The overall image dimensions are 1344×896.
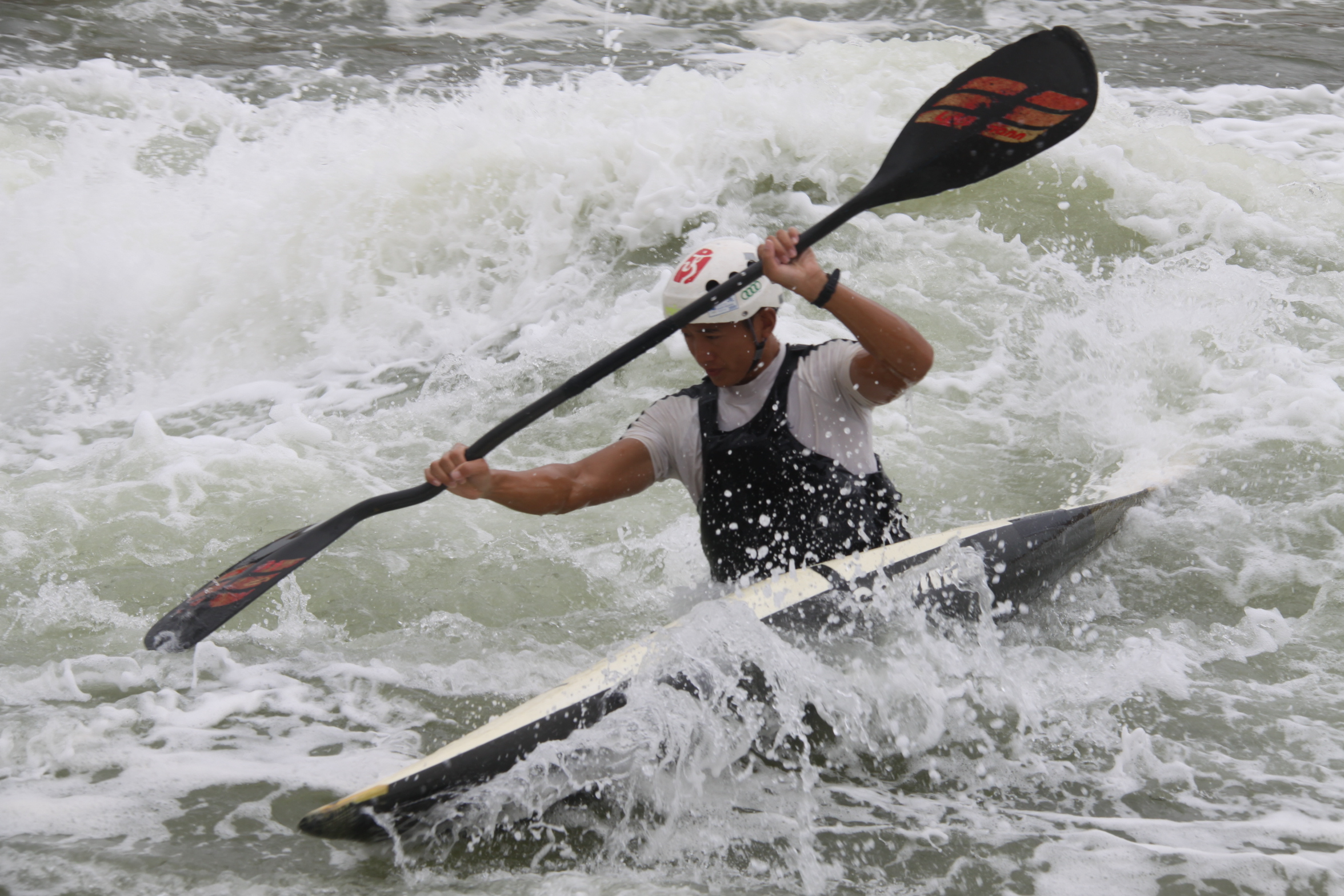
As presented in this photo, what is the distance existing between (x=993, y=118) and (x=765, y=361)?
1010 millimetres

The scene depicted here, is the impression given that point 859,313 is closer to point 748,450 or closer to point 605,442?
point 748,450

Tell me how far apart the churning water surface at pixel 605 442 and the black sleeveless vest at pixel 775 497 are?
218 millimetres

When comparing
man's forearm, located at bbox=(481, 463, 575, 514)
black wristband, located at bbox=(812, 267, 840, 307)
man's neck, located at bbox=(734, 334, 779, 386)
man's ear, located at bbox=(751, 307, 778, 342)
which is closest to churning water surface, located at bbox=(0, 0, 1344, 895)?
man's forearm, located at bbox=(481, 463, 575, 514)

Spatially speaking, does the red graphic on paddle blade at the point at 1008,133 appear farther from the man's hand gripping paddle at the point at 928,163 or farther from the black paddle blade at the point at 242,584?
the black paddle blade at the point at 242,584

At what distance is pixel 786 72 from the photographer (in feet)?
27.5

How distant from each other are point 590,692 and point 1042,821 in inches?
44.9

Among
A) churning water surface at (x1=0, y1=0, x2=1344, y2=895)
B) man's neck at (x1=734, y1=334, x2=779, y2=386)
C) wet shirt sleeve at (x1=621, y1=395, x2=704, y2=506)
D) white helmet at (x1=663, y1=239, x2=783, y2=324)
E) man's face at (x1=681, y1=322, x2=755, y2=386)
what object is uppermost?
white helmet at (x1=663, y1=239, x2=783, y2=324)

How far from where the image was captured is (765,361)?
316cm

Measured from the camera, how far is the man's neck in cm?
314

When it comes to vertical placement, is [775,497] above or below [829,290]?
below

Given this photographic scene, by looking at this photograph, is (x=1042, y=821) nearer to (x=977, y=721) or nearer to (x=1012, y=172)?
(x=977, y=721)

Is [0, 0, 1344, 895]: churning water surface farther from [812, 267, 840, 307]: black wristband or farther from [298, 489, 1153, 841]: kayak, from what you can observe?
[812, 267, 840, 307]: black wristband

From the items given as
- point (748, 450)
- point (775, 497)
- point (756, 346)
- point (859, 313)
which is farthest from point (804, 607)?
point (859, 313)

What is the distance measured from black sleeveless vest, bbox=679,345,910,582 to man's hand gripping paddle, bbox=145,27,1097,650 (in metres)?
0.34
